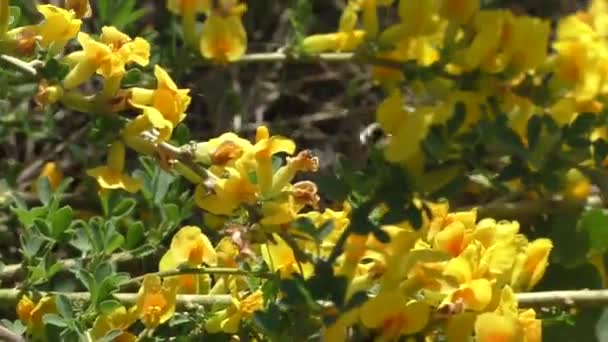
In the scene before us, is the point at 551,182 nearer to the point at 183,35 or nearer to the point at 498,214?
the point at 498,214

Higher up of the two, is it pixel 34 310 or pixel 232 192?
pixel 232 192

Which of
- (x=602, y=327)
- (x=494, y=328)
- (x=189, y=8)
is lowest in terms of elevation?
(x=602, y=327)

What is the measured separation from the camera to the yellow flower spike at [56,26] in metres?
0.92

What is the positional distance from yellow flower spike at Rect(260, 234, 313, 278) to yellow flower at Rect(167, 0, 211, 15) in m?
0.38

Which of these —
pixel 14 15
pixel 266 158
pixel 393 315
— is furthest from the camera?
pixel 14 15

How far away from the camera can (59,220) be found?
925 mm

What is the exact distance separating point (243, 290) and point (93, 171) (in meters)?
0.17

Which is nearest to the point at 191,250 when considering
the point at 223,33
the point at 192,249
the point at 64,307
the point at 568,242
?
the point at 192,249

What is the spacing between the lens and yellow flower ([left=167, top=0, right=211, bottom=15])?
116cm

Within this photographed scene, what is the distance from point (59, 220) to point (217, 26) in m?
0.31

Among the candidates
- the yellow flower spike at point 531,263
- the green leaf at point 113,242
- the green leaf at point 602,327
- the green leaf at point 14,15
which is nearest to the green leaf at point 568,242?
the green leaf at point 602,327

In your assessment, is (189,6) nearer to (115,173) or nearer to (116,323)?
(115,173)

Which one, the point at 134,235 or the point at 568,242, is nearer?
the point at 134,235

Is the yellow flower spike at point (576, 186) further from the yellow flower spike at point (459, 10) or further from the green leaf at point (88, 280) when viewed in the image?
the green leaf at point (88, 280)
